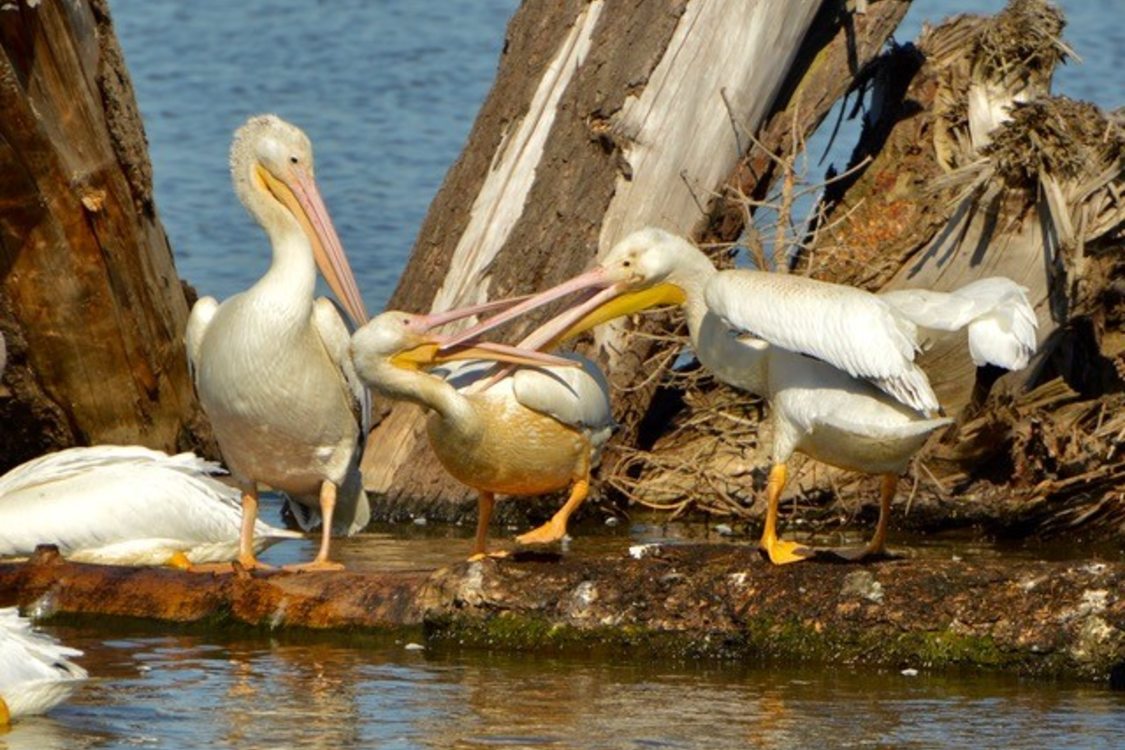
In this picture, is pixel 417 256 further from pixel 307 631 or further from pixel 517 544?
pixel 307 631

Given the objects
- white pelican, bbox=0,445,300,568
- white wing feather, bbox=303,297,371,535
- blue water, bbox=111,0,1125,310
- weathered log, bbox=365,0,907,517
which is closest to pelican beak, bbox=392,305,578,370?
white wing feather, bbox=303,297,371,535

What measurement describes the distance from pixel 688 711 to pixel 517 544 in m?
2.14

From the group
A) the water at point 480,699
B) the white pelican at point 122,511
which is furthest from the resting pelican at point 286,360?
the water at point 480,699

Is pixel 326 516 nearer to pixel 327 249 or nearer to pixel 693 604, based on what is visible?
pixel 327 249

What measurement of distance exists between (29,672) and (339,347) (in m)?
2.38

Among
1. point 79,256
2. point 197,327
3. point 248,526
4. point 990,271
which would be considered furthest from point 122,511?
point 990,271

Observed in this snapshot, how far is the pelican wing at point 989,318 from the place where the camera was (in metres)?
6.19

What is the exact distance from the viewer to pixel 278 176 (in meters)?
7.41

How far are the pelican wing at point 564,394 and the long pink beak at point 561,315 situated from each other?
0.53ft

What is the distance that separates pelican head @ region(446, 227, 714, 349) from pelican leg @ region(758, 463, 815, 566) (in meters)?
0.78

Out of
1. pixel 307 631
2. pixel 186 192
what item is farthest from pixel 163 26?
pixel 307 631

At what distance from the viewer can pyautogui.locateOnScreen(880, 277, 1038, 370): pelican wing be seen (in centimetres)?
619

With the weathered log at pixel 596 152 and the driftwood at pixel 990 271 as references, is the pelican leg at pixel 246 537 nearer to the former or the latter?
the weathered log at pixel 596 152

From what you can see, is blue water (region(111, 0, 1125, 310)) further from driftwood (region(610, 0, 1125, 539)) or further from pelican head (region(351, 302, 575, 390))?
pelican head (region(351, 302, 575, 390))
